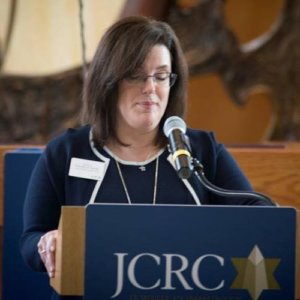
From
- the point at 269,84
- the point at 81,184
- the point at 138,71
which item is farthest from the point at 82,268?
the point at 269,84

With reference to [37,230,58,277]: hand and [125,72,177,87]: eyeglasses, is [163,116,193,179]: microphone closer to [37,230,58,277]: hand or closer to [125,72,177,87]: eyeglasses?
[125,72,177,87]: eyeglasses

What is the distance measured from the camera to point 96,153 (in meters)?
2.28

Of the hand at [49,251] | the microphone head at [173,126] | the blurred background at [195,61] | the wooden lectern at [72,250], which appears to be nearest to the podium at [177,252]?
the wooden lectern at [72,250]

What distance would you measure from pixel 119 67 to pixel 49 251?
0.60 m

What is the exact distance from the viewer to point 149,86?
7.26 feet

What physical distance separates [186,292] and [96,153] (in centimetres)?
66

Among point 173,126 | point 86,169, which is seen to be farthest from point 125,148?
point 173,126

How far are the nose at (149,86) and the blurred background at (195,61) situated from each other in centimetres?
182

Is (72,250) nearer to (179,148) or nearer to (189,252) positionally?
(189,252)

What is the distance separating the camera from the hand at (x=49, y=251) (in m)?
1.87

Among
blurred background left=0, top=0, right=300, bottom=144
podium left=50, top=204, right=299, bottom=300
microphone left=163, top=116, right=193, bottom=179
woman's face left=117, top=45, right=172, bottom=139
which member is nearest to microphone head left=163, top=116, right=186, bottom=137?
microphone left=163, top=116, right=193, bottom=179

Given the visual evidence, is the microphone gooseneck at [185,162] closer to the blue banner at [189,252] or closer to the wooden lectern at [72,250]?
the blue banner at [189,252]

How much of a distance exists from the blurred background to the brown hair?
1.69 metres


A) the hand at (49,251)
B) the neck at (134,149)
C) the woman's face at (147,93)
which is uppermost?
the woman's face at (147,93)
